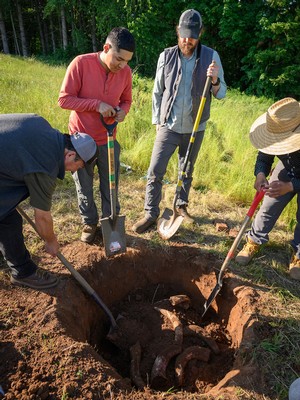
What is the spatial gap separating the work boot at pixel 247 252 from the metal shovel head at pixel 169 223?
2.37 ft

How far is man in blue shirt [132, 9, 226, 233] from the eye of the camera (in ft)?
9.73

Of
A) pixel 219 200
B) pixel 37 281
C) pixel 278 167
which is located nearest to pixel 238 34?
pixel 219 200

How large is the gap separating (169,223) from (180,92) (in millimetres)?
1423

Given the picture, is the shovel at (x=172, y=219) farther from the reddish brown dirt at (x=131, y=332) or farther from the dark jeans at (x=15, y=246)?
the dark jeans at (x=15, y=246)

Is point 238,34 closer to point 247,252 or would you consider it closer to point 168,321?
point 247,252

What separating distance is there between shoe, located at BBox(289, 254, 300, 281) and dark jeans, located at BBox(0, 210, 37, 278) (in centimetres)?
249

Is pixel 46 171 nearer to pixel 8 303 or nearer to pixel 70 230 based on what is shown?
pixel 8 303

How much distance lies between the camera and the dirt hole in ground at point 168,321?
2551mm

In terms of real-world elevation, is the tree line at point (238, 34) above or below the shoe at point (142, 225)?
above

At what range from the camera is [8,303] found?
2.56 meters

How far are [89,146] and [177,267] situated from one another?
182 centimetres

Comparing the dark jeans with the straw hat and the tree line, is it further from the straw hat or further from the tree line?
the tree line

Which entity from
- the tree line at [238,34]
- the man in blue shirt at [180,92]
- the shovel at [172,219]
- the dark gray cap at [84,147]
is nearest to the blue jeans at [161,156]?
the man in blue shirt at [180,92]

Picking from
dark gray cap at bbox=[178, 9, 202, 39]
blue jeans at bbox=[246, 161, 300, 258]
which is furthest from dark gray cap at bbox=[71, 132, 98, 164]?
blue jeans at bbox=[246, 161, 300, 258]
